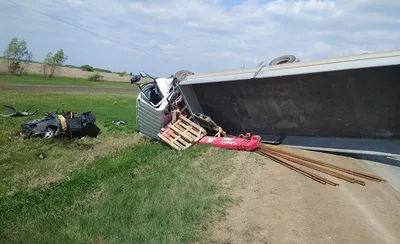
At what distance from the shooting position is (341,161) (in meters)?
7.74

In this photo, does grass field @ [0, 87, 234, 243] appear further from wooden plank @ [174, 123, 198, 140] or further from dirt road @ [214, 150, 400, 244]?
wooden plank @ [174, 123, 198, 140]

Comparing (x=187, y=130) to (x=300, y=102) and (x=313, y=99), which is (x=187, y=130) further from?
(x=313, y=99)

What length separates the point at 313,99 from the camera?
827 centimetres

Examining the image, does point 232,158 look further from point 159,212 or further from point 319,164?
point 159,212

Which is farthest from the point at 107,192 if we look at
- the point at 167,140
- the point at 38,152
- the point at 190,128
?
the point at 190,128

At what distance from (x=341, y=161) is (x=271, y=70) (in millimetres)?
2480

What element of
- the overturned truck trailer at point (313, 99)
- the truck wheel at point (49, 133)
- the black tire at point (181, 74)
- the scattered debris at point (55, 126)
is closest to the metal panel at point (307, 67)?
the overturned truck trailer at point (313, 99)

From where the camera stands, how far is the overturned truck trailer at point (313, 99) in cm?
728

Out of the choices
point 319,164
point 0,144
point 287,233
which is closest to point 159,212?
point 287,233

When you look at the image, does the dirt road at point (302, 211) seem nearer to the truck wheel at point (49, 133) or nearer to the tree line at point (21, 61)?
the truck wheel at point (49, 133)

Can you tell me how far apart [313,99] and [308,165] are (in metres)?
1.72

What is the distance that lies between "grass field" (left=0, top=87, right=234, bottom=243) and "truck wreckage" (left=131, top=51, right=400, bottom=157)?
158cm

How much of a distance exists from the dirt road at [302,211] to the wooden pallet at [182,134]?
7.85 feet

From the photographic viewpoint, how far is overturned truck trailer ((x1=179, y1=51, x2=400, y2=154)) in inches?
287
